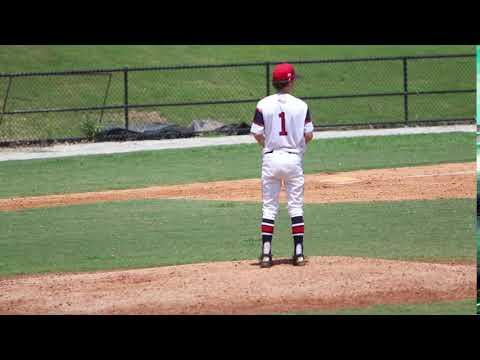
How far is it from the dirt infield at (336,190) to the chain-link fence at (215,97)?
7.97 metres

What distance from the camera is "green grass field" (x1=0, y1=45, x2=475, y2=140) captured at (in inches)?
1247

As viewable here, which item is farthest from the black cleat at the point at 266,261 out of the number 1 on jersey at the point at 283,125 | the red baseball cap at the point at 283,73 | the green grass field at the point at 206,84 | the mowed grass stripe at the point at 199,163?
the green grass field at the point at 206,84

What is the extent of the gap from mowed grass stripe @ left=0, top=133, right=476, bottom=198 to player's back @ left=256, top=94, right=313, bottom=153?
864cm

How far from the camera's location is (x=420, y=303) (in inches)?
416

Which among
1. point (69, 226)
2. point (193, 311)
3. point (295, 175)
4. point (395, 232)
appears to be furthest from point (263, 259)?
point (69, 226)

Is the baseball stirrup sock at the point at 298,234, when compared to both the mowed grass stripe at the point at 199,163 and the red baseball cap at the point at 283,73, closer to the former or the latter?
→ the red baseball cap at the point at 283,73

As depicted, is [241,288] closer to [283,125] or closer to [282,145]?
[282,145]

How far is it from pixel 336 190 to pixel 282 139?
7428 millimetres

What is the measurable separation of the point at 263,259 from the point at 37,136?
17823mm

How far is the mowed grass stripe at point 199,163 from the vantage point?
2077 centimetres

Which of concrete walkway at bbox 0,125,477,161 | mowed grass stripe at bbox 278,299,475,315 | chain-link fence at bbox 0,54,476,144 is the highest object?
chain-link fence at bbox 0,54,476,144

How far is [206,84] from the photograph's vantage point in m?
35.2

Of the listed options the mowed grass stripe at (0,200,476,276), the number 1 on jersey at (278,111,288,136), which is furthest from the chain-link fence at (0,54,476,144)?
the number 1 on jersey at (278,111,288,136)

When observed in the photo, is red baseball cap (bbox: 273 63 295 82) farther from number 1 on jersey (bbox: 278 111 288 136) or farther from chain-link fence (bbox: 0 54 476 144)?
chain-link fence (bbox: 0 54 476 144)
